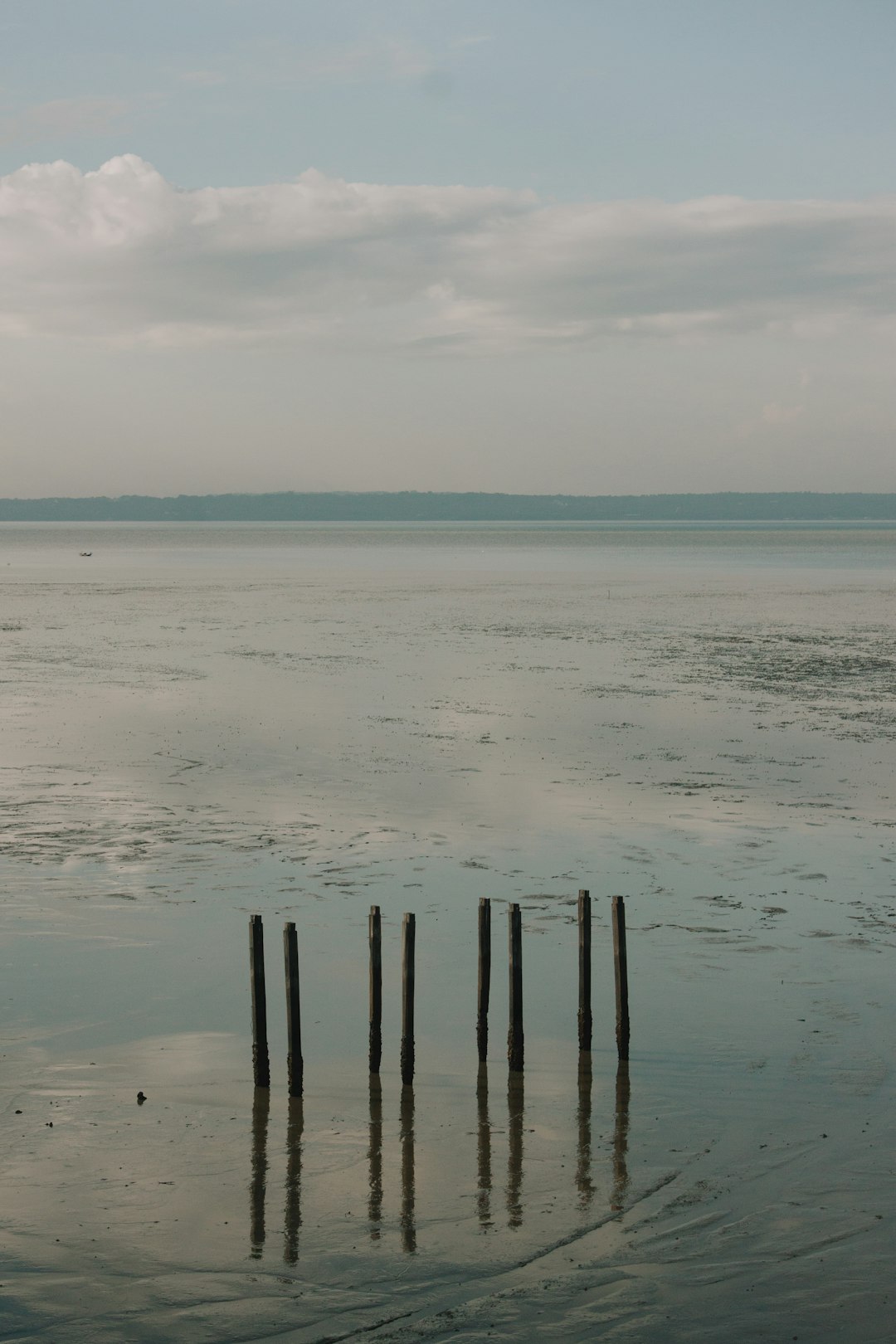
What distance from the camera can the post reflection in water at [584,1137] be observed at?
34.6 ft

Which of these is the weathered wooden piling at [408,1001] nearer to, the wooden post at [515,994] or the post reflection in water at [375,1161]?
the post reflection in water at [375,1161]

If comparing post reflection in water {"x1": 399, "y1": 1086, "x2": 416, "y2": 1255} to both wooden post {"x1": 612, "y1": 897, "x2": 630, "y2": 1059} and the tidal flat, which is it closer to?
the tidal flat

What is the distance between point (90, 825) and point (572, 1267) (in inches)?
572

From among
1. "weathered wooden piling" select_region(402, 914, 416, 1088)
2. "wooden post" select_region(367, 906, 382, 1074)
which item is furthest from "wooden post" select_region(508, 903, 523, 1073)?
"wooden post" select_region(367, 906, 382, 1074)

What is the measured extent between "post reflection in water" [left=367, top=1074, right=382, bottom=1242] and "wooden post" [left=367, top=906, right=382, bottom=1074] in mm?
189

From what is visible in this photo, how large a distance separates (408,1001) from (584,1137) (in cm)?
209

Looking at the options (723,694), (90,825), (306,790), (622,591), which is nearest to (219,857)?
(90,825)

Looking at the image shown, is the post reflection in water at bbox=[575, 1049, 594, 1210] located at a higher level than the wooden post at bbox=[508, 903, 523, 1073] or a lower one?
lower

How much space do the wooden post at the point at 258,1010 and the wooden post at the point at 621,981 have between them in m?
3.51

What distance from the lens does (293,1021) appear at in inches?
477

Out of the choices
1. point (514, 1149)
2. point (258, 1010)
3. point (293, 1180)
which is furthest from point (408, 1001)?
point (293, 1180)

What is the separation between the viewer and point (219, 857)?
20172 mm

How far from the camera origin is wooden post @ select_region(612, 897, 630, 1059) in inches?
505

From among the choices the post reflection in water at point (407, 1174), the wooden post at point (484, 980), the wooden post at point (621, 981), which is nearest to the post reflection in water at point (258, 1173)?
the post reflection in water at point (407, 1174)
